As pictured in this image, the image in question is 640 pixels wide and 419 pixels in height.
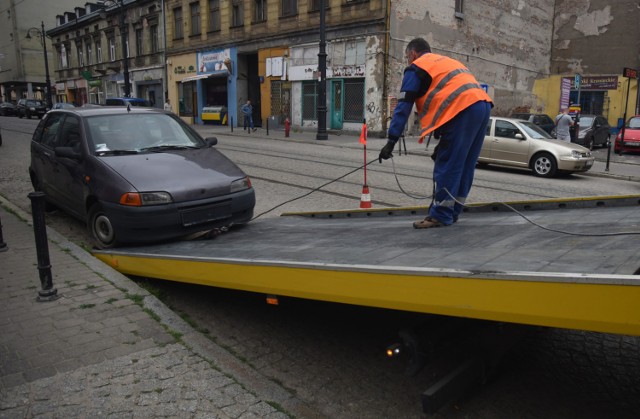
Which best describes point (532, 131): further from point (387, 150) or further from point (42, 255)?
point (42, 255)

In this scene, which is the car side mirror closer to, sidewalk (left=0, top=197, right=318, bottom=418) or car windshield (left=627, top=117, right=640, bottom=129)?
sidewalk (left=0, top=197, right=318, bottom=418)

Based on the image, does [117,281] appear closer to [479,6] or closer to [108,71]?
[479,6]

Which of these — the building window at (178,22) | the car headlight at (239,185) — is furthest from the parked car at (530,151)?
the building window at (178,22)

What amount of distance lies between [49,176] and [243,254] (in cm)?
416

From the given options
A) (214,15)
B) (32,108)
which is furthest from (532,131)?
(32,108)

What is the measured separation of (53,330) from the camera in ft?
12.3

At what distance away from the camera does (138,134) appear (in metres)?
6.21

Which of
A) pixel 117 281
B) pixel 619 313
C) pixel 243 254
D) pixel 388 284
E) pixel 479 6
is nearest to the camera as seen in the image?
pixel 619 313

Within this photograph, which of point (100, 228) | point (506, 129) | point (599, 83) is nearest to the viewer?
point (100, 228)

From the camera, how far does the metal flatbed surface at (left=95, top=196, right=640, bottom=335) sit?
225 centimetres

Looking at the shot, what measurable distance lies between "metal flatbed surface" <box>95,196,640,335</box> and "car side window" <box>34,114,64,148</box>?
2.52 metres

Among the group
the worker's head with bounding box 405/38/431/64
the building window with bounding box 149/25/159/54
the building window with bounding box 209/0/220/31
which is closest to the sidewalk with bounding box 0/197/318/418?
the worker's head with bounding box 405/38/431/64

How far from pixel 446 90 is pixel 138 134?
3715mm

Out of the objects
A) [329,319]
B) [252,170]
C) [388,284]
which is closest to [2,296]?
[329,319]
